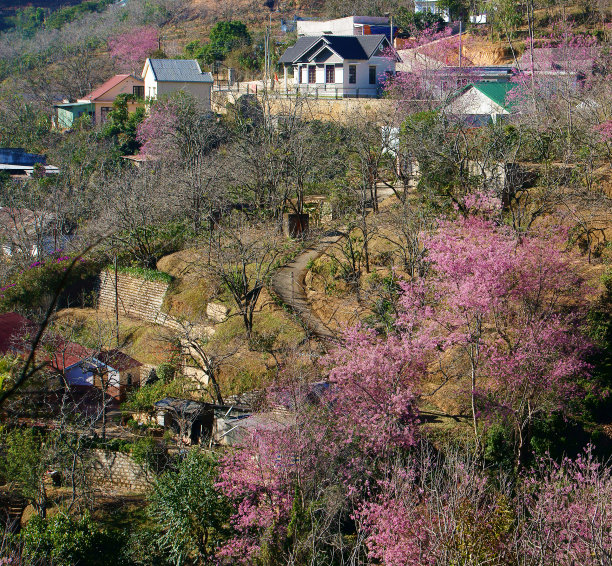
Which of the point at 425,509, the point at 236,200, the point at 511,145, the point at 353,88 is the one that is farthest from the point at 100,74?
the point at 425,509

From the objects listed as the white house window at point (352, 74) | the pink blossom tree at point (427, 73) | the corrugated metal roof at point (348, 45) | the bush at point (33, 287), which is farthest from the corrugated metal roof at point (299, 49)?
the bush at point (33, 287)

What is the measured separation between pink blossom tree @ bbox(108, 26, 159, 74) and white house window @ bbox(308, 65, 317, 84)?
20.5 m

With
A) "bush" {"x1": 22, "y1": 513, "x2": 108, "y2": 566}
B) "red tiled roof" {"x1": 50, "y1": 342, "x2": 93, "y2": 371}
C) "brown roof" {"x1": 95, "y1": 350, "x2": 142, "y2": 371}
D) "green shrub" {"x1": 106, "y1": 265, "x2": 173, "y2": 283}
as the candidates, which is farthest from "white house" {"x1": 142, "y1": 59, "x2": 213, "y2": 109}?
"bush" {"x1": 22, "y1": 513, "x2": 108, "y2": 566}

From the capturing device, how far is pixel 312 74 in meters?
41.6

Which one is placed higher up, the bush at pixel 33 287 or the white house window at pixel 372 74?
the white house window at pixel 372 74

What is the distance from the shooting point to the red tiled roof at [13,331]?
2067 centimetres

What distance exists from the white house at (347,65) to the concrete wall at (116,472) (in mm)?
26349

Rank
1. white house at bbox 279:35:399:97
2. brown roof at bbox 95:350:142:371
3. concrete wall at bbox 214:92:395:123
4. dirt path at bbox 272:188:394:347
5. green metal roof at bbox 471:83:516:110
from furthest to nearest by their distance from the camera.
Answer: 1. white house at bbox 279:35:399:97
2. concrete wall at bbox 214:92:395:123
3. green metal roof at bbox 471:83:516:110
4. dirt path at bbox 272:188:394:347
5. brown roof at bbox 95:350:142:371

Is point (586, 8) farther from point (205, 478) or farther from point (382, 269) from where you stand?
point (205, 478)

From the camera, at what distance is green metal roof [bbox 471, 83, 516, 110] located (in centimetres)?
3212

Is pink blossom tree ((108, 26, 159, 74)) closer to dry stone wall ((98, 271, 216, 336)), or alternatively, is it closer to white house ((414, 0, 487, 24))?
white house ((414, 0, 487, 24))

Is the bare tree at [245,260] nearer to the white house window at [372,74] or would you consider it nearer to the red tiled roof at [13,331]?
the red tiled roof at [13,331]

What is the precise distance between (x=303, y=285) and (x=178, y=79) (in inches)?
988

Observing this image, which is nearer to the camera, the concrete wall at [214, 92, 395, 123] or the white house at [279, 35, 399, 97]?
the concrete wall at [214, 92, 395, 123]
